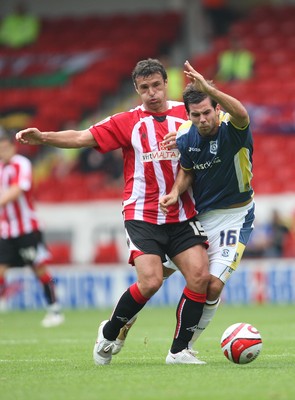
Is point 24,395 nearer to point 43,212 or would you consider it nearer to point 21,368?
point 21,368

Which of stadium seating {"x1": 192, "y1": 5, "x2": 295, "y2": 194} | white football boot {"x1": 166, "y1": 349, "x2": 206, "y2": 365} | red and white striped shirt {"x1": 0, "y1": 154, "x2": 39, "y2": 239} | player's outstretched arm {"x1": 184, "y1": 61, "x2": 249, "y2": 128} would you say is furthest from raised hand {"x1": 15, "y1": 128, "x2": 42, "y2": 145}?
stadium seating {"x1": 192, "y1": 5, "x2": 295, "y2": 194}

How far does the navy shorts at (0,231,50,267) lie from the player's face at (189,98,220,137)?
268 inches

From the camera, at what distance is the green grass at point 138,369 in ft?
21.8

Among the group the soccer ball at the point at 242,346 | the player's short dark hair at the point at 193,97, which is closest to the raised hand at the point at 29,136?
the player's short dark hair at the point at 193,97

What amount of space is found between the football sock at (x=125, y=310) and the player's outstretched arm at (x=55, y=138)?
3.94 feet

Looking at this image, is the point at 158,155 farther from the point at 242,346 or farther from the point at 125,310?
the point at 242,346

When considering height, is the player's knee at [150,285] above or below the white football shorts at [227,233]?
below

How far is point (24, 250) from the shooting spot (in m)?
14.8

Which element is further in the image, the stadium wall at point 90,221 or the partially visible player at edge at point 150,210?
the stadium wall at point 90,221

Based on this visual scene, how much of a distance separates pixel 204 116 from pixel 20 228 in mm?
7093

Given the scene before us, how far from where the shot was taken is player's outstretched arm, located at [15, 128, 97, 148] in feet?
27.8

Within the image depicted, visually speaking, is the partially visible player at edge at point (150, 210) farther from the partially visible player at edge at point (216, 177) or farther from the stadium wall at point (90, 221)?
the stadium wall at point (90, 221)

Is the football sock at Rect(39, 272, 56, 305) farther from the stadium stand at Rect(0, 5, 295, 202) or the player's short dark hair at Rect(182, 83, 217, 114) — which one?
the stadium stand at Rect(0, 5, 295, 202)

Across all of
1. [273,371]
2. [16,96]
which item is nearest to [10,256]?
[273,371]
